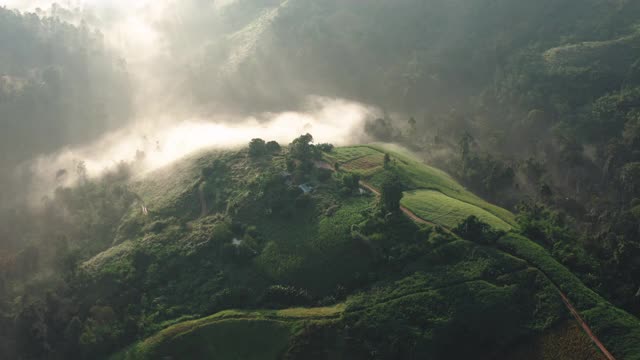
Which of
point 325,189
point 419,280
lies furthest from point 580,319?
point 325,189

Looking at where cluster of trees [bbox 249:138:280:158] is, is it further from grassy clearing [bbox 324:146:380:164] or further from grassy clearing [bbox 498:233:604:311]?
grassy clearing [bbox 498:233:604:311]

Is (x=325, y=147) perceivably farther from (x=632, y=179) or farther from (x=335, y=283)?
(x=632, y=179)

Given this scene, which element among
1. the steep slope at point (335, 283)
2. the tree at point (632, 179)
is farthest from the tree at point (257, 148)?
the tree at point (632, 179)

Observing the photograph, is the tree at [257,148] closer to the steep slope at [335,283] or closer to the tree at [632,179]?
the steep slope at [335,283]

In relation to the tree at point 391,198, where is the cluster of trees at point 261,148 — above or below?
above

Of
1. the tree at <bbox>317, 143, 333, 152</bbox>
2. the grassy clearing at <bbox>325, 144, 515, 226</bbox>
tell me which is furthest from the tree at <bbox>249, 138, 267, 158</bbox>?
the grassy clearing at <bbox>325, 144, 515, 226</bbox>

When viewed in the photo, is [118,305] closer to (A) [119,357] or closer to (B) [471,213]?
(A) [119,357]
